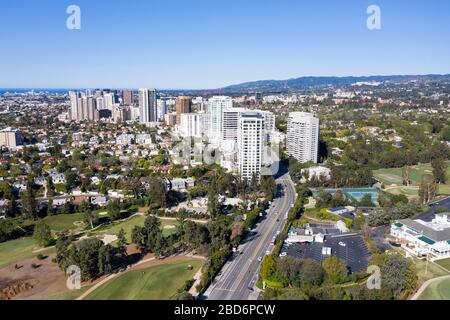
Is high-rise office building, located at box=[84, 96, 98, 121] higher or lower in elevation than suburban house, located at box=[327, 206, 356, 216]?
higher

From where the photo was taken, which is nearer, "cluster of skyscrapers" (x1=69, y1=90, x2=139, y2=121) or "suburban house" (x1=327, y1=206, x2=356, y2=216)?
"suburban house" (x1=327, y1=206, x2=356, y2=216)

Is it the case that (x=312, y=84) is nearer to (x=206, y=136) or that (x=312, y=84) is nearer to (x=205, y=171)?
(x=206, y=136)

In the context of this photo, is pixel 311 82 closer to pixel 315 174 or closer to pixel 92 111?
pixel 92 111

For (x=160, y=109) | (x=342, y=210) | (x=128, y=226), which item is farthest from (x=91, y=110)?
(x=342, y=210)

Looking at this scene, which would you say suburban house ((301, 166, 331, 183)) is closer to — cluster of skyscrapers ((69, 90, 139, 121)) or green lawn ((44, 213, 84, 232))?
green lawn ((44, 213, 84, 232))

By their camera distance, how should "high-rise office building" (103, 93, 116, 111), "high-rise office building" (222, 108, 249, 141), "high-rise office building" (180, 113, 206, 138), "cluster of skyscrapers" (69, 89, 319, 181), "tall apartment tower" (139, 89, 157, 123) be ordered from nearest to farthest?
1. "cluster of skyscrapers" (69, 89, 319, 181)
2. "high-rise office building" (222, 108, 249, 141)
3. "high-rise office building" (180, 113, 206, 138)
4. "tall apartment tower" (139, 89, 157, 123)
5. "high-rise office building" (103, 93, 116, 111)

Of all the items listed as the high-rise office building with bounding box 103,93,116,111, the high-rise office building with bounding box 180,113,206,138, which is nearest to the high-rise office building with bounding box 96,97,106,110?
the high-rise office building with bounding box 103,93,116,111

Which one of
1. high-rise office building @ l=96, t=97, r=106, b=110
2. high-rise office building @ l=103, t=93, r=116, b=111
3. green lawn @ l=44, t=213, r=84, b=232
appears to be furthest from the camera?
high-rise office building @ l=103, t=93, r=116, b=111
